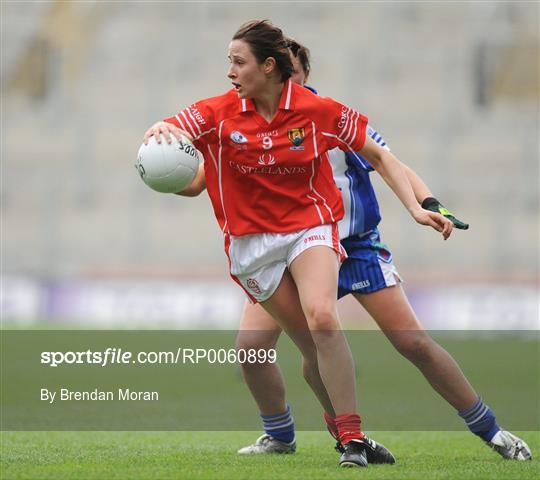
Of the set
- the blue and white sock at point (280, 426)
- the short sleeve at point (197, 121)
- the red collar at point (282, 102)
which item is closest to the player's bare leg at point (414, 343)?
the blue and white sock at point (280, 426)

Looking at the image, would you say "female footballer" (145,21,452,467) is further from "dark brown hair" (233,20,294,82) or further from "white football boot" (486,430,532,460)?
"white football boot" (486,430,532,460)

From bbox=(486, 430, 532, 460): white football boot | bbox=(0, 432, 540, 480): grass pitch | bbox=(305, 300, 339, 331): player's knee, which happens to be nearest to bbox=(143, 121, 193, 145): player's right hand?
bbox=(305, 300, 339, 331): player's knee

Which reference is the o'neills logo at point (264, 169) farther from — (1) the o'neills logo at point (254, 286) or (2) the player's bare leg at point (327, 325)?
(1) the o'neills logo at point (254, 286)

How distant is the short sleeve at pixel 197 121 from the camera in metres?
5.64

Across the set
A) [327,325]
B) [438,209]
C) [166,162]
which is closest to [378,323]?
[327,325]

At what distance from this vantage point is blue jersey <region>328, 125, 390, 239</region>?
6258 millimetres

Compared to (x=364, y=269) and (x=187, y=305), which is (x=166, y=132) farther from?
(x=187, y=305)

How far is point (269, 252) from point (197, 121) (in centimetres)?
75

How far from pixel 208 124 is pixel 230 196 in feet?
1.27

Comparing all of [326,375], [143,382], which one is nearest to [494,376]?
[143,382]

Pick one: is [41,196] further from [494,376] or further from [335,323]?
[335,323]

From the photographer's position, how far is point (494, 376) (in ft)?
41.4

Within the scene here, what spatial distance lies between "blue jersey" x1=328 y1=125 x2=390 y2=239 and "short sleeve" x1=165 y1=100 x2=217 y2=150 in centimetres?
95

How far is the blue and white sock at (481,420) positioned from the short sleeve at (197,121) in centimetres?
206
